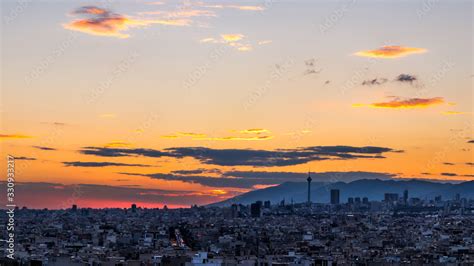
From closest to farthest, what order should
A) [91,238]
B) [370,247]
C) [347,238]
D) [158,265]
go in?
[158,265], [370,247], [91,238], [347,238]

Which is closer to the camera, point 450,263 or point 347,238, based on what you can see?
point 450,263

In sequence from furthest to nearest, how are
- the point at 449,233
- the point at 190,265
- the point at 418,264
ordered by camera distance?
the point at 449,233 < the point at 418,264 < the point at 190,265

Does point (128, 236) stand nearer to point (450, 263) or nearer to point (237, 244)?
point (237, 244)

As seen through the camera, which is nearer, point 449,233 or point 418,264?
point 418,264

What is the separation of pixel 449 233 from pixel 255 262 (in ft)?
246

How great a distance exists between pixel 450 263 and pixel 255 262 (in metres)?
14.1

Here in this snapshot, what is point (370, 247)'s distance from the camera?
10238cm

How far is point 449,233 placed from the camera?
136 meters

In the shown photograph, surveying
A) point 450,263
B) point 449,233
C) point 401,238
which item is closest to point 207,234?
point 401,238

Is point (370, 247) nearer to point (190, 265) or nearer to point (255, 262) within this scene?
point (255, 262)

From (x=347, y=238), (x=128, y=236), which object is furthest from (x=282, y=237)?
(x=128, y=236)

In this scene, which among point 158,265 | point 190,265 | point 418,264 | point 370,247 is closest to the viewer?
point 190,265

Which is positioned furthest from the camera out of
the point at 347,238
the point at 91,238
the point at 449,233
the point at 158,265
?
the point at 449,233

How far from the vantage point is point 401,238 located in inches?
4875
